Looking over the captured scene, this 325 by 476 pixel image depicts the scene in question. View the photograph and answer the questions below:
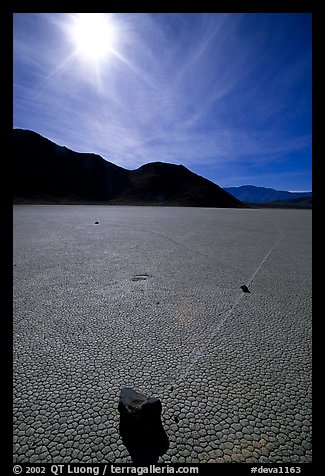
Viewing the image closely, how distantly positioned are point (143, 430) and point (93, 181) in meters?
102

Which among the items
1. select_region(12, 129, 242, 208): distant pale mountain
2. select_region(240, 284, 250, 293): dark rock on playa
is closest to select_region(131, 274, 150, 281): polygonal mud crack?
select_region(240, 284, 250, 293): dark rock on playa

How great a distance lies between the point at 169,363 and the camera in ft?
5.82

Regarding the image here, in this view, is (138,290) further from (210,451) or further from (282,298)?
(210,451)

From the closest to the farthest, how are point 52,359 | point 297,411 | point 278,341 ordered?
1. point 297,411
2. point 52,359
3. point 278,341

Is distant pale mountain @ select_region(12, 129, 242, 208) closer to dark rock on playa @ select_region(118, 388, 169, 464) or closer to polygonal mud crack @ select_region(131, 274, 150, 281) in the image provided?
polygonal mud crack @ select_region(131, 274, 150, 281)

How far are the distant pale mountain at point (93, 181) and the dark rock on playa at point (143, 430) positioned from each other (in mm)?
79284

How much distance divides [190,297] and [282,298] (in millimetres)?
1225

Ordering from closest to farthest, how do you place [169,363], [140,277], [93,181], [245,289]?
[169,363]
[245,289]
[140,277]
[93,181]

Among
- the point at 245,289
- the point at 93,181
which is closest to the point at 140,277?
the point at 245,289

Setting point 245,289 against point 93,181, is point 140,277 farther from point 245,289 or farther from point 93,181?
point 93,181

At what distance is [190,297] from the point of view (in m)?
3.08
